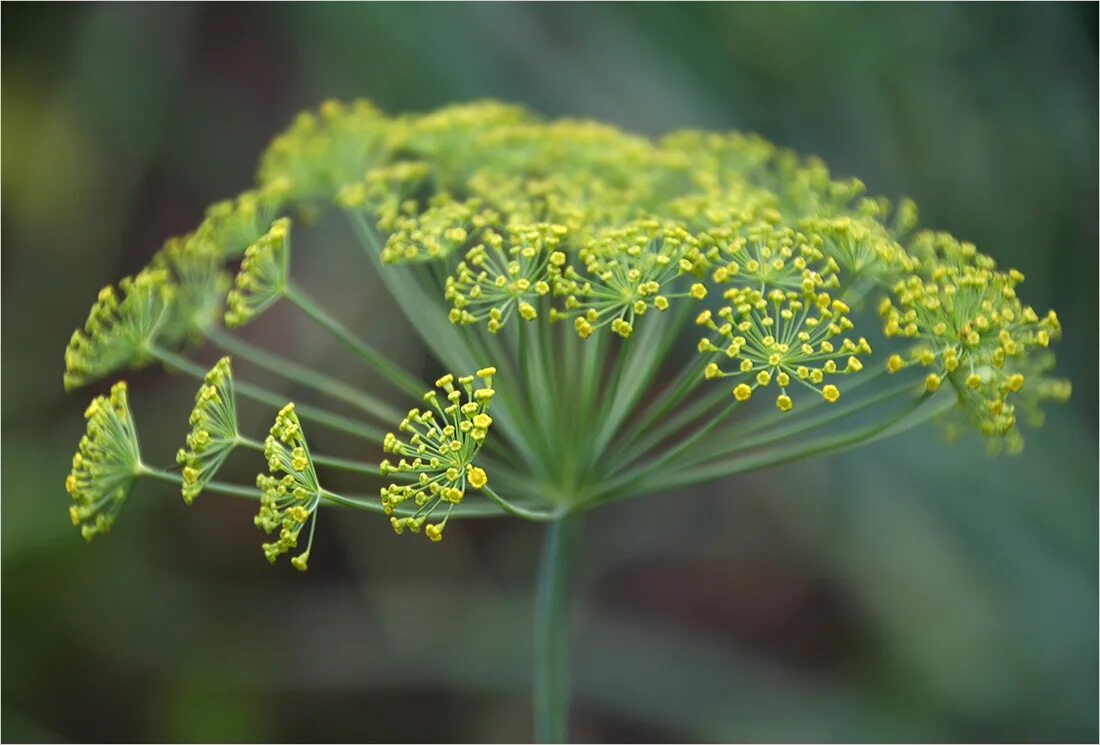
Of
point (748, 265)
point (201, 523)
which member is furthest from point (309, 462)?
point (201, 523)

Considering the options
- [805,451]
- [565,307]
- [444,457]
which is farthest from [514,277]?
[805,451]

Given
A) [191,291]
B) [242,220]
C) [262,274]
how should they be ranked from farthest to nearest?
[191,291]
[242,220]
[262,274]

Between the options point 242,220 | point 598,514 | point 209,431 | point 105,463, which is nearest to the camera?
point 209,431

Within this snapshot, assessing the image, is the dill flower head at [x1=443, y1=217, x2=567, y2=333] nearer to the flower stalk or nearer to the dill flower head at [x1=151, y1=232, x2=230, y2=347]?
the flower stalk

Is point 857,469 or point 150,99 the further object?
point 150,99

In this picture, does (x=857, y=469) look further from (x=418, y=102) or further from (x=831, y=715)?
(x=418, y=102)

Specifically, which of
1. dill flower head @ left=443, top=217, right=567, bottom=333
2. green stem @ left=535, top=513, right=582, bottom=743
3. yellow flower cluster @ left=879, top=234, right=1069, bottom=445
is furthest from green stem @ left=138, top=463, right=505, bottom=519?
yellow flower cluster @ left=879, top=234, right=1069, bottom=445

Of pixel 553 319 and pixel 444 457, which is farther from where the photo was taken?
pixel 553 319

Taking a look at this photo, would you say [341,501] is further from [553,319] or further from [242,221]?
[242,221]
